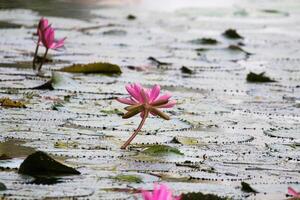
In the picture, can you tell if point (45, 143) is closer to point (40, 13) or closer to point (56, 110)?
point (56, 110)

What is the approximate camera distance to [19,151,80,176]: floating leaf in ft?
6.63

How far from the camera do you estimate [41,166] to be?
6.68ft

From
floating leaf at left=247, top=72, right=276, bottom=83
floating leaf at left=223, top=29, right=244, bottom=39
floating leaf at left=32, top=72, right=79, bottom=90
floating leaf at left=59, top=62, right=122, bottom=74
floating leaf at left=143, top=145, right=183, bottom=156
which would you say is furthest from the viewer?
floating leaf at left=223, top=29, right=244, bottom=39

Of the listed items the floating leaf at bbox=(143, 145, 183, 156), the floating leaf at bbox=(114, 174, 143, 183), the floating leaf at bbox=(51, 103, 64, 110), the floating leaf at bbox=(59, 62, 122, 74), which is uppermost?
the floating leaf at bbox=(59, 62, 122, 74)

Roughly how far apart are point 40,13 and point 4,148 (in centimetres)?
484

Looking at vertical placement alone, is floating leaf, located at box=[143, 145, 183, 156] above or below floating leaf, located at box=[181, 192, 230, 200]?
above

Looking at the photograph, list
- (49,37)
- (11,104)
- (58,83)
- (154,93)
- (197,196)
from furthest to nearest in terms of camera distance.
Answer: (49,37)
(58,83)
(11,104)
(154,93)
(197,196)

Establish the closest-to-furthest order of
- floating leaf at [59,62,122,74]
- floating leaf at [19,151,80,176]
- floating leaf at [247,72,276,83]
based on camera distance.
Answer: floating leaf at [19,151,80,176] → floating leaf at [59,62,122,74] → floating leaf at [247,72,276,83]

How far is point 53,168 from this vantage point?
6.72 ft

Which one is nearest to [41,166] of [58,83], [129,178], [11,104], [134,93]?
[129,178]

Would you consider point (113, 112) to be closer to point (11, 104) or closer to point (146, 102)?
point (11, 104)

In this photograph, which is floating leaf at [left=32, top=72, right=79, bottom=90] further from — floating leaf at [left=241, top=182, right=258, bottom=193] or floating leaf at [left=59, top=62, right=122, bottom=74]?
floating leaf at [left=241, top=182, right=258, bottom=193]

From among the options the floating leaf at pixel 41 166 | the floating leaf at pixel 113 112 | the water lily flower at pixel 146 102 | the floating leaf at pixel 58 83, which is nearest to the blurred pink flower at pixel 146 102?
the water lily flower at pixel 146 102

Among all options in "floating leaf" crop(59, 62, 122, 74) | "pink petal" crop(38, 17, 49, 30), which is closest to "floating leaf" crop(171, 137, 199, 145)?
"pink petal" crop(38, 17, 49, 30)
